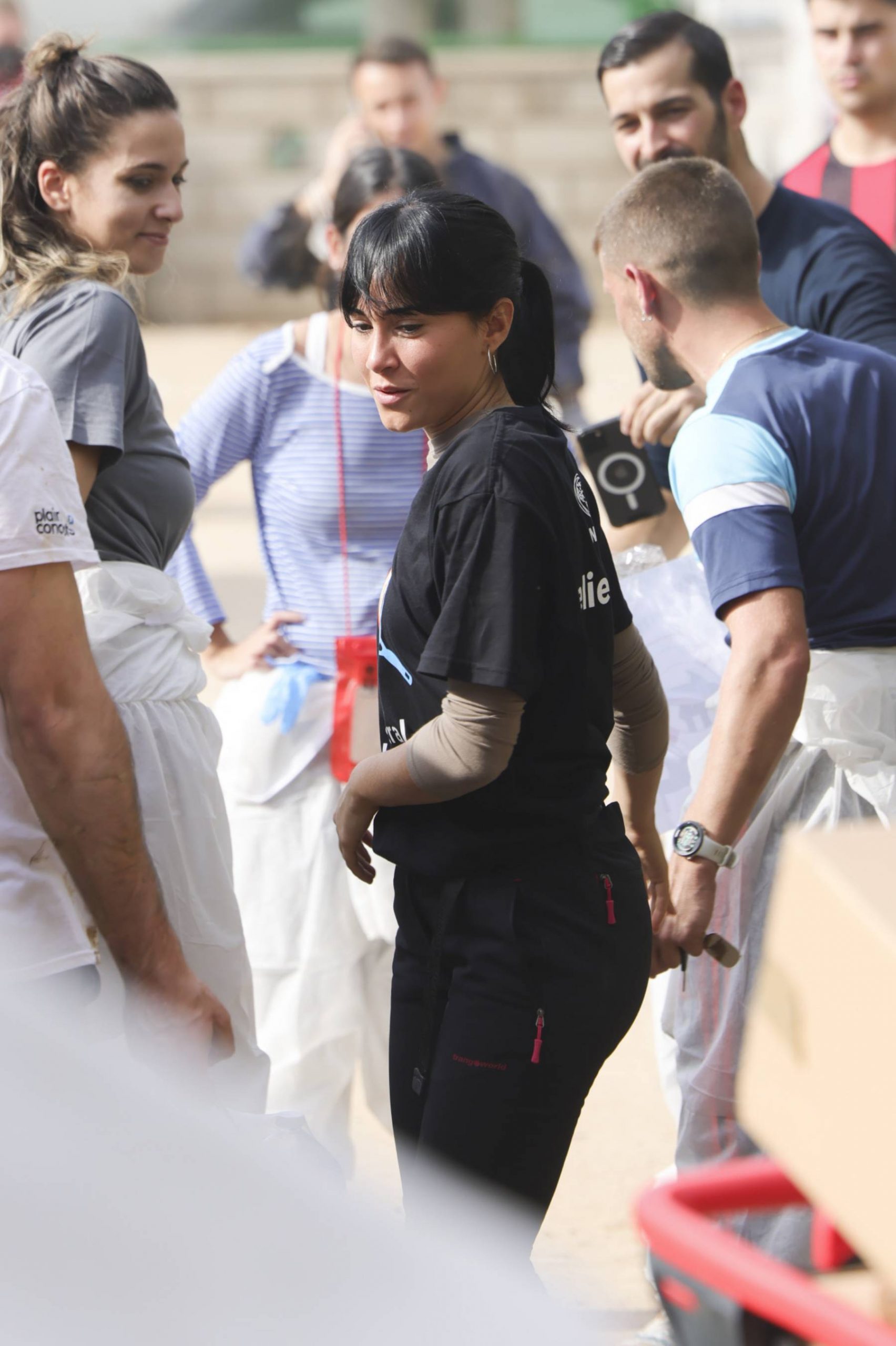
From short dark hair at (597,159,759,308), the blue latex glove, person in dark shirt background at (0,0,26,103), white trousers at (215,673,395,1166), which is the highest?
person in dark shirt background at (0,0,26,103)

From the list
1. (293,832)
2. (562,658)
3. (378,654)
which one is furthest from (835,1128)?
(293,832)

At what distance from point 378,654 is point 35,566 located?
1.39ft

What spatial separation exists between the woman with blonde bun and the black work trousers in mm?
450

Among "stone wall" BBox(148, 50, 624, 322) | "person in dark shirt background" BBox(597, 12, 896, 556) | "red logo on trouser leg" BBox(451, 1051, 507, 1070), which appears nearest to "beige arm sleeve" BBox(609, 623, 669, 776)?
"red logo on trouser leg" BBox(451, 1051, 507, 1070)

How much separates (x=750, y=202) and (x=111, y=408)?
4.03 ft

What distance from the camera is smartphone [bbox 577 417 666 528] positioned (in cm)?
319

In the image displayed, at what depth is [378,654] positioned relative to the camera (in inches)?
76.7

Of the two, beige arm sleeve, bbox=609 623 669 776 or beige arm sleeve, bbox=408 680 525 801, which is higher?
beige arm sleeve, bbox=408 680 525 801

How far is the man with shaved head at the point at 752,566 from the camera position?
2.16m

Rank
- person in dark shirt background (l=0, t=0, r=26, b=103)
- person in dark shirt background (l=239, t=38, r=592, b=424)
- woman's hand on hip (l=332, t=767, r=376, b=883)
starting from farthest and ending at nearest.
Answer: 1. person in dark shirt background (l=0, t=0, r=26, b=103)
2. person in dark shirt background (l=239, t=38, r=592, b=424)
3. woman's hand on hip (l=332, t=767, r=376, b=883)

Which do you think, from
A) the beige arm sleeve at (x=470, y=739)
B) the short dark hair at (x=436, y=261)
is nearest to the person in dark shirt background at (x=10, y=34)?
the short dark hair at (x=436, y=261)

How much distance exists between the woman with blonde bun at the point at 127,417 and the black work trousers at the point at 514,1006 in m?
0.45

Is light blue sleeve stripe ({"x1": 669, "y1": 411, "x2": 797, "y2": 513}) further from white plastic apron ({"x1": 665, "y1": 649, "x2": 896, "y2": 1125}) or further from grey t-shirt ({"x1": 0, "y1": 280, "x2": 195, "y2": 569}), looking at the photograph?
grey t-shirt ({"x1": 0, "y1": 280, "x2": 195, "y2": 569})

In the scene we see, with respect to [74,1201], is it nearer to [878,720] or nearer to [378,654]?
[378,654]
